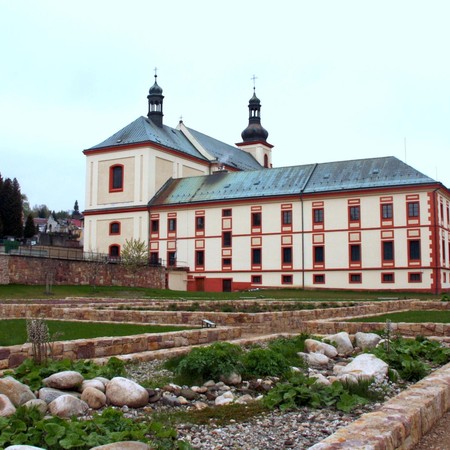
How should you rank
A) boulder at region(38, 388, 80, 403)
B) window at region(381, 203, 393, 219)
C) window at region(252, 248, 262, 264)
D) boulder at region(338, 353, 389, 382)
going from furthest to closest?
window at region(252, 248, 262, 264)
window at region(381, 203, 393, 219)
boulder at region(338, 353, 389, 382)
boulder at region(38, 388, 80, 403)

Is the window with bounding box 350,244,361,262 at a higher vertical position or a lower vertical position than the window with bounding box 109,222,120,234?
lower

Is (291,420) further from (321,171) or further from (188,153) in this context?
(188,153)

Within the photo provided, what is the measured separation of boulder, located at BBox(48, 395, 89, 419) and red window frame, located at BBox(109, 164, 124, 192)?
52.9 metres

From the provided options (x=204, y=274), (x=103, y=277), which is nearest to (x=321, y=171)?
(x=204, y=274)

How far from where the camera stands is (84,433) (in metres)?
5.20

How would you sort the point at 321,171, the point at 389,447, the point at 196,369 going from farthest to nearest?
the point at 321,171
the point at 196,369
the point at 389,447

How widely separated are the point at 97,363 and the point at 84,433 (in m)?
3.66

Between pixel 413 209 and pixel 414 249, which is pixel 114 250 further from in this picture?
pixel 413 209

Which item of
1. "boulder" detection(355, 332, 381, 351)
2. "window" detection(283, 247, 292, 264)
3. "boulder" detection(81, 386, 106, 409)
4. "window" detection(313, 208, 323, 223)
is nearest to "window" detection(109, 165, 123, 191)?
"window" detection(283, 247, 292, 264)

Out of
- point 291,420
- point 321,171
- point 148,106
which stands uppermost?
point 148,106

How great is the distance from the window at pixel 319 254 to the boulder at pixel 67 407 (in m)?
43.6

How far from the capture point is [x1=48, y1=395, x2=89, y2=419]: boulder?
250 inches

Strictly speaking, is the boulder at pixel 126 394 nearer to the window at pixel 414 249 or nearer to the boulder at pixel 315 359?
the boulder at pixel 315 359

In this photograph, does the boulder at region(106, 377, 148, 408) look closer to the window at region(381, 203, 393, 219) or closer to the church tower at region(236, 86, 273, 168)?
the window at region(381, 203, 393, 219)
